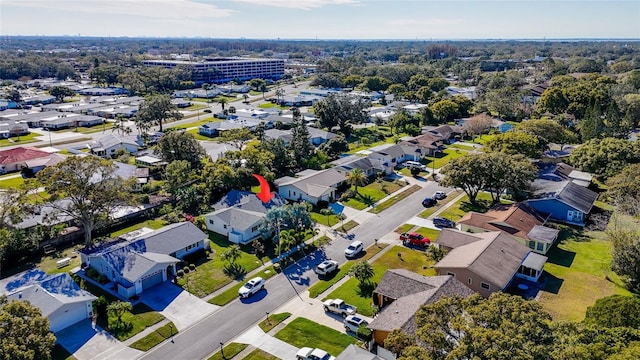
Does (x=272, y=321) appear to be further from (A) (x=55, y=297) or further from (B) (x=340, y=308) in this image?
(A) (x=55, y=297)

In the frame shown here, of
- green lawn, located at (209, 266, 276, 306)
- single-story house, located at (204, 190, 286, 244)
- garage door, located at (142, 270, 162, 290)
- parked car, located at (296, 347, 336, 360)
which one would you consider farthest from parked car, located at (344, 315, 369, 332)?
garage door, located at (142, 270, 162, 290)

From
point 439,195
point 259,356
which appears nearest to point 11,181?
point 259,356

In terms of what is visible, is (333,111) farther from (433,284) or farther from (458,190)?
(433,284)

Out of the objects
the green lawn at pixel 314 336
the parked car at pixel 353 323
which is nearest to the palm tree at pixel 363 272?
the parked car at pixel 353 323

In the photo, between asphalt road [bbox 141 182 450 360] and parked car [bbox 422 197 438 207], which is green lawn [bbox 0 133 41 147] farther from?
parked car [bbox 422 197 438 207]

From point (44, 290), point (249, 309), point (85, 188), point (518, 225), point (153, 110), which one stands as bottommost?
point (249, 309)

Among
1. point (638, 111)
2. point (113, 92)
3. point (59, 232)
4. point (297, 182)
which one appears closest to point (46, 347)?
point (59, 232)
